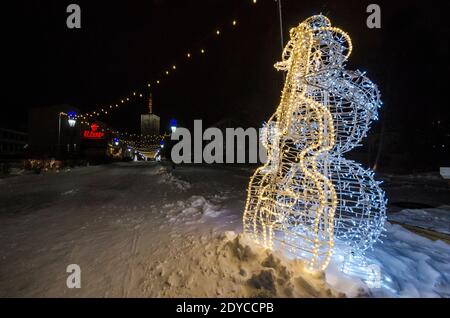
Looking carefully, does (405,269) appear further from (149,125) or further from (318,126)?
(149,125)

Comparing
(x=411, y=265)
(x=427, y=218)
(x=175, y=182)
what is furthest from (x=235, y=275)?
Result: (x=175, y=182)

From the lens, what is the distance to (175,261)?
3.57m

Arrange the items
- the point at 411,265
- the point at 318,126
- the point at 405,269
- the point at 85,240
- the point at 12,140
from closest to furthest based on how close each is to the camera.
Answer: the point at 318,126, the point at 405,269, the point at 411,265, the point at 85,240, the point at 12,140

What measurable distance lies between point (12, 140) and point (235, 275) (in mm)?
50552

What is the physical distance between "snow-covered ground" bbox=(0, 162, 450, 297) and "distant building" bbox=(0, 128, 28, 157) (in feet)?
135

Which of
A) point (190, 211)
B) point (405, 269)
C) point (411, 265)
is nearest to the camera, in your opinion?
point (405, 269)

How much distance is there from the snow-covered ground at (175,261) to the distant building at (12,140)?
4125cm

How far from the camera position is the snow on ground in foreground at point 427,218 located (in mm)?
5558

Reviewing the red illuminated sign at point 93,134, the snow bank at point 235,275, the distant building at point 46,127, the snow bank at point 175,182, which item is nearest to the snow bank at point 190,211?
the snow bank at point 235,275

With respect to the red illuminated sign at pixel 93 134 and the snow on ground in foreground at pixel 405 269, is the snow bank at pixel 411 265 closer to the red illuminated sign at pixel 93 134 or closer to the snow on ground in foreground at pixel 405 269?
the snow on ground in foreground at pixel 405 269

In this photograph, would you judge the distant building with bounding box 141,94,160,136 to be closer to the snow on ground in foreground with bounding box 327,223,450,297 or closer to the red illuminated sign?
the red illuminated sign
